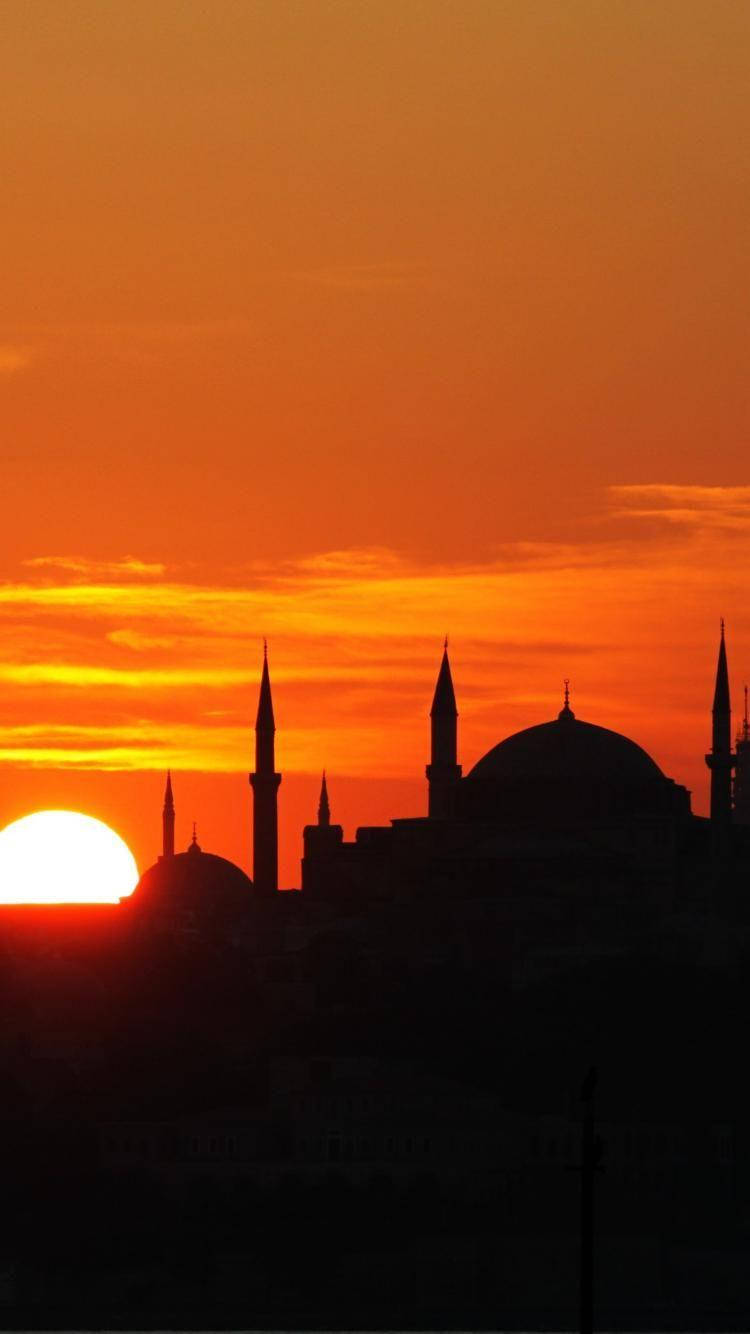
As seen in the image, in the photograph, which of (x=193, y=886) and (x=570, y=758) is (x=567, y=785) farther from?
(x=193, y=886)

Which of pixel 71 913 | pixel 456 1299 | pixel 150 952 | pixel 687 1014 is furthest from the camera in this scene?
pixel 71 913

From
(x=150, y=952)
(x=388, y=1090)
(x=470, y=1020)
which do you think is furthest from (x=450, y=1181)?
(x=150, y=952)

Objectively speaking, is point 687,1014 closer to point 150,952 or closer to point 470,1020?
point 470,1020

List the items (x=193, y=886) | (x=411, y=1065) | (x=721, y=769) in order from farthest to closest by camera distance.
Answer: (x=193, y=886)
(x=721, y=769)
(x=411, y=1065)

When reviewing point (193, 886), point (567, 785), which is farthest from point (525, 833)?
point (193, 886)

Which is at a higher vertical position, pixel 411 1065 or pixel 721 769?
pixel 721 769
